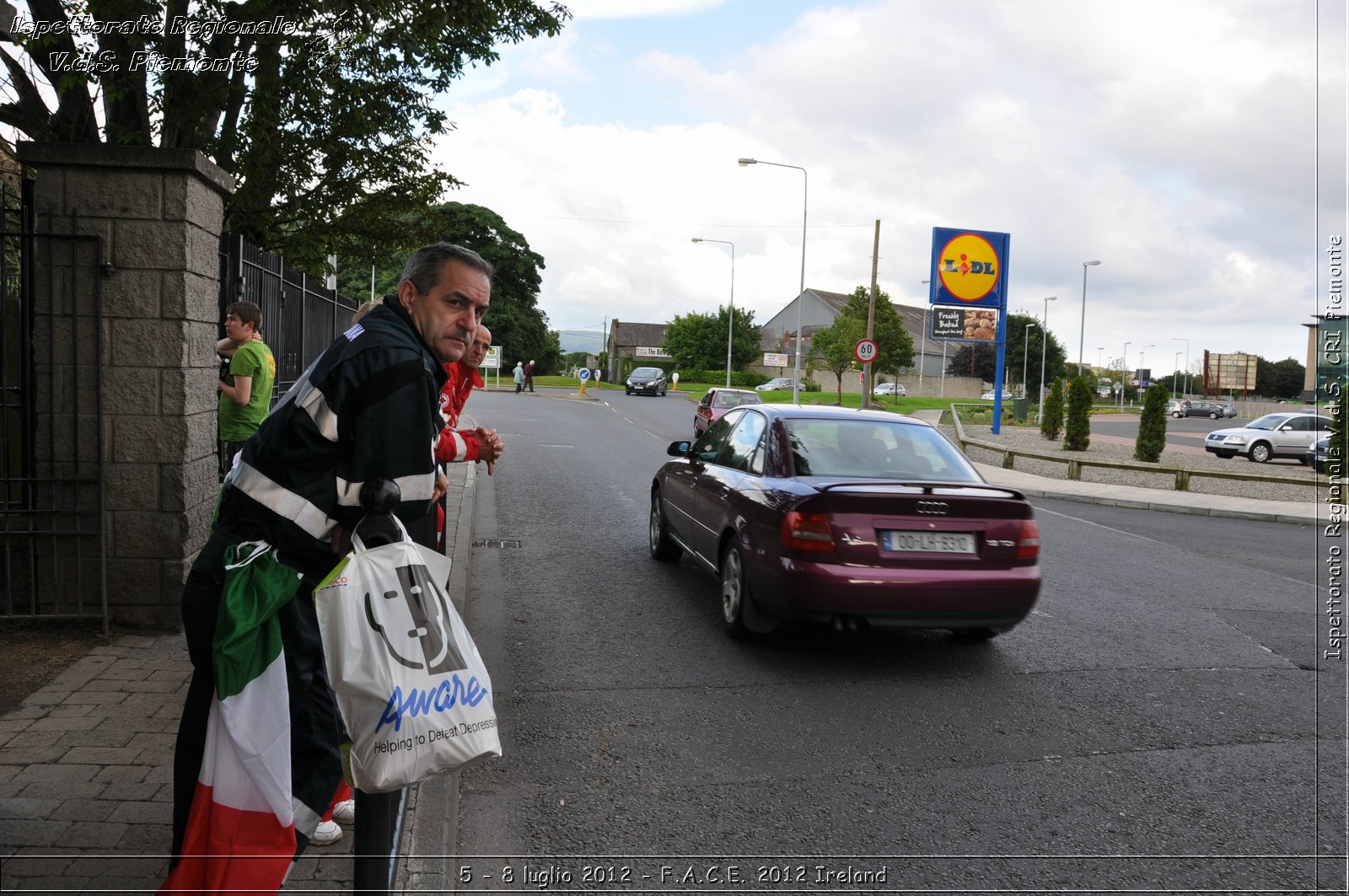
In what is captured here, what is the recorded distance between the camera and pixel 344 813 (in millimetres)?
3541

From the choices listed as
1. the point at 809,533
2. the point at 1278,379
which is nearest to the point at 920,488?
the point at 809,533

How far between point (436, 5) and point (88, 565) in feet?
20.9

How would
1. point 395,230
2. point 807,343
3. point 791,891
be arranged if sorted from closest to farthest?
point 791,891, point 395,230, point 807,343

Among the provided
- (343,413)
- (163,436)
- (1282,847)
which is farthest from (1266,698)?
Answer: (163,436)

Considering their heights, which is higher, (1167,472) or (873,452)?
(873,452)

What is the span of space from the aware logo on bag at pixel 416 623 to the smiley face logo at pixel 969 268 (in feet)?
119

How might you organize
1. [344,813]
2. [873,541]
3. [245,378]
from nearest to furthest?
[344,813]
[873,541]
[245,378]

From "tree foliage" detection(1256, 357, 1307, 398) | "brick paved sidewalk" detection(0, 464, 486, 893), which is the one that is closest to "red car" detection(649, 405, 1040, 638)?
"brick paved sidewalk" detection(0, 464, 486, 893)

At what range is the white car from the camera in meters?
31.7

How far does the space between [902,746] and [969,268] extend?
34276mm

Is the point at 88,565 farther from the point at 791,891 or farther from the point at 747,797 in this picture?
the point at 791,891

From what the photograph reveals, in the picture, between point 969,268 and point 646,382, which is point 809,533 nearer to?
point 969,268

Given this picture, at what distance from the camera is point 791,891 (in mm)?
3336

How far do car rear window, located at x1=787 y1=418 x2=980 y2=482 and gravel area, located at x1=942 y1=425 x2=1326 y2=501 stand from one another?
926 cm
